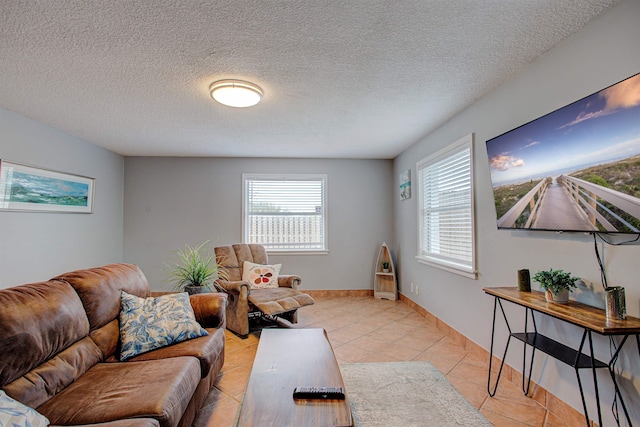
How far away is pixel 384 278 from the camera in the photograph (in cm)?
528

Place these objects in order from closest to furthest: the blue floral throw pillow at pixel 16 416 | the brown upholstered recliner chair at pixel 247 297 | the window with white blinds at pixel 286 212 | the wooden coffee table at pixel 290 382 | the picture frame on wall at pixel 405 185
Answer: the blue floral throw pillow at pixel 16 416 < the wooden coffee table at pixel 290 382 < the brown upholstered recliner chair at pixel 247 297 < the picture frame on wall at pixel 405 185 < the window with white blinds at pixel 286 212

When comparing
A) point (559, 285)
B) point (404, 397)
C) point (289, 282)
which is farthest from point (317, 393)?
point (289, 282)

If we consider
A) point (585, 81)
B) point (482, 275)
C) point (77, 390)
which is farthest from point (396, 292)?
point (77, 390)

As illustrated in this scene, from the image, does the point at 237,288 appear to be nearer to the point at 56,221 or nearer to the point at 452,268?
the point at 452,268

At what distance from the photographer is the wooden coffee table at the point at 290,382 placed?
133 cm

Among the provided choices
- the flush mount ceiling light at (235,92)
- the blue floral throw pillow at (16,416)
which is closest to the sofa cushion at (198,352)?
the blue floral throw pillow at (16,416)

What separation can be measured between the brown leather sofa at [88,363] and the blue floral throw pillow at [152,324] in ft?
0.15

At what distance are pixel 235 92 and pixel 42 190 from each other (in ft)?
9.38

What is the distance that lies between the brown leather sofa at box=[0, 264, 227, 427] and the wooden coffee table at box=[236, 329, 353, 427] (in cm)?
37

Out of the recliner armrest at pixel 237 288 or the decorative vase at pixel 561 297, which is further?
A: the recliner armrest at pixel 237 288

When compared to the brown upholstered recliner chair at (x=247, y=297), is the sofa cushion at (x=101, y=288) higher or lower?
higher

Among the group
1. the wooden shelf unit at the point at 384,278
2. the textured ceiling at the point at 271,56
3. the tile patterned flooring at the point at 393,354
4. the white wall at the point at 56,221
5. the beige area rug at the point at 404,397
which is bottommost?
the tile patterned flooring at the point at 393,354

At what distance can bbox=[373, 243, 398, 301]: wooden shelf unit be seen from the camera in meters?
5.12

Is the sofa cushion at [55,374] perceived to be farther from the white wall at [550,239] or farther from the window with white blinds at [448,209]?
the window with white blinds at [448,209]
